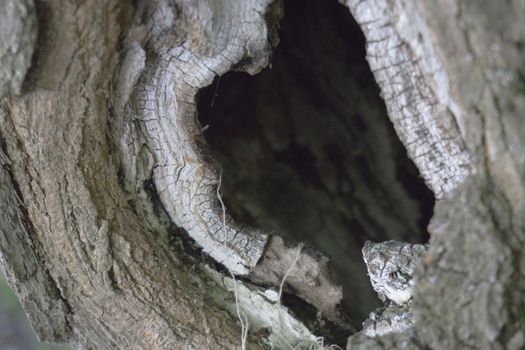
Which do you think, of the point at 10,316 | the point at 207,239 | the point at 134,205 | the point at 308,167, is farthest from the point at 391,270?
the point at 10,316

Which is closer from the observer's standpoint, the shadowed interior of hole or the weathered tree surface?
the weathered tree surface

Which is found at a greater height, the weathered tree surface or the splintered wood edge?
the splintered wood edge

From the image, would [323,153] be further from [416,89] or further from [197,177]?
[416,89]

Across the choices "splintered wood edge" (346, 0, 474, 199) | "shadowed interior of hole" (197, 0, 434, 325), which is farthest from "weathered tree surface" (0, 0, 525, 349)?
"shadowed interior of hole" (197, 0, 434, 325)

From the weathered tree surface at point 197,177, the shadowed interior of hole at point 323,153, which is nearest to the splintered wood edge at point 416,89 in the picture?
the weathered tree surface at point 197,177

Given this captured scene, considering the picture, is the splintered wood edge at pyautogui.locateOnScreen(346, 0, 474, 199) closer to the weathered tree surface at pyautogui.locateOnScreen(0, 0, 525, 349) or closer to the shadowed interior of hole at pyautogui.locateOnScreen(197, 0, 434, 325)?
the weathered tree surface at pyautogui.locateOnScreen(0, 0, 525, 349)
